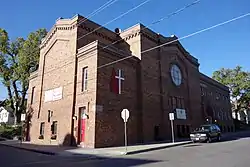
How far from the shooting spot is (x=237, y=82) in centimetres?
5359

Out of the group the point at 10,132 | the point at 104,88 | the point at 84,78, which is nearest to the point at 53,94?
the point at 84,78

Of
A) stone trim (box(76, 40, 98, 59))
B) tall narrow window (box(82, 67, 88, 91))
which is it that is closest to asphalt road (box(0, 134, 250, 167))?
tall narrow window (box(82, 67, 88, 91))

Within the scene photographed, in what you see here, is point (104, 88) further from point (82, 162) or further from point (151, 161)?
point (151, 161)

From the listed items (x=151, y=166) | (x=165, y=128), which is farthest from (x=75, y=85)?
(x=151, y=166)

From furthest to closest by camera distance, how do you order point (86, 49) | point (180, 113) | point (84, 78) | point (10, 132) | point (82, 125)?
point (10, 132) → point (180, 113) → point (84, 78) → point (86, 49) → point (82, 125)

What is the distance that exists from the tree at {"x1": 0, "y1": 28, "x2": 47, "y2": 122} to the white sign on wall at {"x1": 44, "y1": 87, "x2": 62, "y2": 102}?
13322 millimetres

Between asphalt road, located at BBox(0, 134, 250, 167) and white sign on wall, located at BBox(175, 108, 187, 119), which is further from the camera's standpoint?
white sign on wall, located at BBox(175, 108, 187, 119)

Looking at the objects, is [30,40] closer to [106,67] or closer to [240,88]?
[106,67]

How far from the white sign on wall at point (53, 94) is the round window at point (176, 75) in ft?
47.8

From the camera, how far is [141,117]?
74.0 ft

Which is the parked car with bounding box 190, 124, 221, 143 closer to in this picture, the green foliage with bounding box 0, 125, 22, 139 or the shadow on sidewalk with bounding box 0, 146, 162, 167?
the shadow on sidewalk with bounding box 0, 146, 162, 167

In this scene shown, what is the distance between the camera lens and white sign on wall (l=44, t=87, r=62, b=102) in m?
22.6

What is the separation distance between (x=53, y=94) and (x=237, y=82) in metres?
46.1

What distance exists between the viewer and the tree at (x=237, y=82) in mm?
53219
